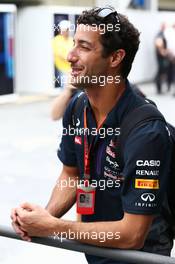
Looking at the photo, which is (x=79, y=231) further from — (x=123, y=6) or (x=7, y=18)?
(x=123, y=6)

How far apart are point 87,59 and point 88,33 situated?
0.09m

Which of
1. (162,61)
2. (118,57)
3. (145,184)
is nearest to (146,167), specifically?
(145,184)

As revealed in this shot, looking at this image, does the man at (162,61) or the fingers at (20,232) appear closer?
the fingers at (20,232)

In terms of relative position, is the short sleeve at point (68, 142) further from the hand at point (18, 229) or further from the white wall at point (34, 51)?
the white wall at point (34, 51)

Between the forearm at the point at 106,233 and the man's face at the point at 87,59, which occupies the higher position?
the man's face at the point at 87,59

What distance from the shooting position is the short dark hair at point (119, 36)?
1.88 m

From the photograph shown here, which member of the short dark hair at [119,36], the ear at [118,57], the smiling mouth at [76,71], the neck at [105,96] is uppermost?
the short dark hair at [119,36]

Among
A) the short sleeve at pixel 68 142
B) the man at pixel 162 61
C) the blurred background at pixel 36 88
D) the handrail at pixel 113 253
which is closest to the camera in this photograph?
the handrail at pixel 113 253

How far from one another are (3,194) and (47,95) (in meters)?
9.59

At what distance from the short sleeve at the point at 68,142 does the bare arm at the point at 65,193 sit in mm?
42

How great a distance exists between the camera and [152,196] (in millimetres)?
1777

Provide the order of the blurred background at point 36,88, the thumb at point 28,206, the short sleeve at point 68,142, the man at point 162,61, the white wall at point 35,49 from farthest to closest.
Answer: the man at point 162,61 < the white wall at point 35,49 < the blurred background at point 36,88 < the short sleeve at point 68,142 < the thumb at point 28,206

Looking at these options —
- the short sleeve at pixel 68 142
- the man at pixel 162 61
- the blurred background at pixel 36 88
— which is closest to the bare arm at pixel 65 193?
the short sleeve at pixel 68 142

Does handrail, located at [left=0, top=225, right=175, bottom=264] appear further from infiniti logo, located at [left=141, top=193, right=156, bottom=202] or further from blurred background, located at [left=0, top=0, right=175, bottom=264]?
blurred background, located at [left=0, top=0, right=175, bottom=264]
